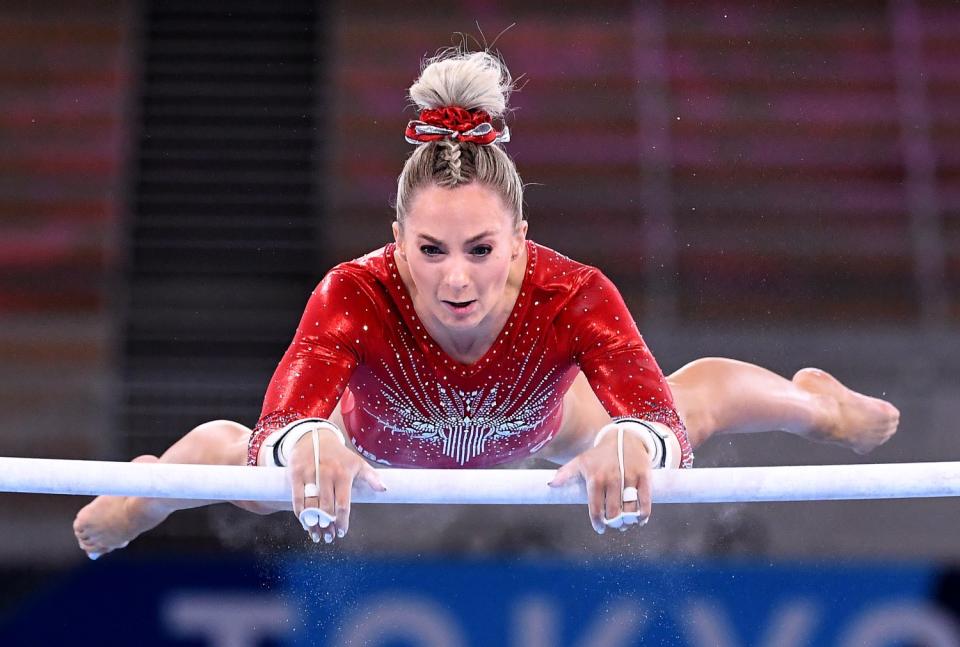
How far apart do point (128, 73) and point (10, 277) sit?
0.91 m

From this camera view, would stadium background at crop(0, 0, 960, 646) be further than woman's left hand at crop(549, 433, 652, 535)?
Yes

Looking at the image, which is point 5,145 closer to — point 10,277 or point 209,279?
point 10,277

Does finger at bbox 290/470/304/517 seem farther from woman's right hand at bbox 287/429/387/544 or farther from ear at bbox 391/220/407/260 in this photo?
ear at bbox 391/220/407/260

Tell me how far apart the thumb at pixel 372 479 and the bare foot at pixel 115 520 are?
842 millimetres

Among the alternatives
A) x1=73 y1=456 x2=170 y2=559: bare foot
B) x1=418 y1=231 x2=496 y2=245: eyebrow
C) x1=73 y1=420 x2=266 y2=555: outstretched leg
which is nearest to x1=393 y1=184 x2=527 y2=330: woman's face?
x1=418 y1=231 x2=496 y2=245: eyebrow

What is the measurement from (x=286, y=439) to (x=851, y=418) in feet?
4.50

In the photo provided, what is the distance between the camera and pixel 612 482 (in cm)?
181

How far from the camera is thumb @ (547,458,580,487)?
183 centimetres

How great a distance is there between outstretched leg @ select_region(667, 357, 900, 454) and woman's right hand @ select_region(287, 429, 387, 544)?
0.89 meters

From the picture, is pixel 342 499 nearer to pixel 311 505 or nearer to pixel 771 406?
pixel 311 505

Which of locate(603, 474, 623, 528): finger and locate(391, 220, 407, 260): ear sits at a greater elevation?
locate(391, 220, 407, 260): ear

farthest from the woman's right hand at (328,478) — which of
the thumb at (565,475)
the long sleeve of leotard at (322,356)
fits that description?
the thumb at (565,475)

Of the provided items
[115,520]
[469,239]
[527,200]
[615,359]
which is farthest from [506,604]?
[527,200]

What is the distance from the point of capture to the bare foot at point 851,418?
105 inches
